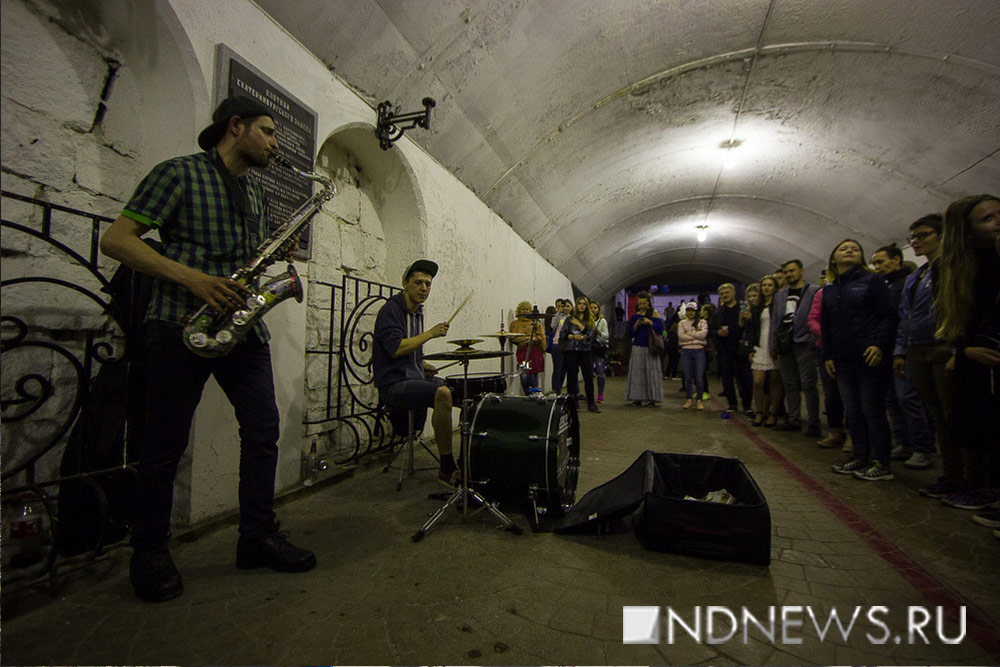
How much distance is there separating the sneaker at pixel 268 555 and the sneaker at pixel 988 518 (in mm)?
3905

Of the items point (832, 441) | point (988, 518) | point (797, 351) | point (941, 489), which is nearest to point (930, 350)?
point (941, 489)

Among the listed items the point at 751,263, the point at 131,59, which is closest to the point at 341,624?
the point at 131,59

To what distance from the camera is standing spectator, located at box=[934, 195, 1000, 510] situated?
2.54 metres

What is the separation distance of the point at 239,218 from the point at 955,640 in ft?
11.3

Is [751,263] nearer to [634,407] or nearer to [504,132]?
[634,407]

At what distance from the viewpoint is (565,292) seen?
1323cm

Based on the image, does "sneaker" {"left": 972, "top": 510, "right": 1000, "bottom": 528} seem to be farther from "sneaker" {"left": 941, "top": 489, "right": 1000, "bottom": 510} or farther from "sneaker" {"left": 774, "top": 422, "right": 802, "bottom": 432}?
"sneaker" {"left": 774, "top": 422, "right": 802, "bottom": 432}

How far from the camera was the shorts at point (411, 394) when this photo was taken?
120 inches

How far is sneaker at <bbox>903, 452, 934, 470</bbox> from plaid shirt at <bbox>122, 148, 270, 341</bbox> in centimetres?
553

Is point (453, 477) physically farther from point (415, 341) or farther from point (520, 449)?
point (415, 341)

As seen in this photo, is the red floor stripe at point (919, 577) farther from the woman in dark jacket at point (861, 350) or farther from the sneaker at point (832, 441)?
the sneaker at point (832, 441)

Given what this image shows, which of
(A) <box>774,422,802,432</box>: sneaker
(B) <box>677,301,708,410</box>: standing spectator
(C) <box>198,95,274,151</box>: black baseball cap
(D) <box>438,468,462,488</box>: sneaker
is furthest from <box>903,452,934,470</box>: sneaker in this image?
(C) <box>198,95,274,151</box>: black baseball cap

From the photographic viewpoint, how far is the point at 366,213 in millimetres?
4828

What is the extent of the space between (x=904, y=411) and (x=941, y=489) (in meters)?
1.34
